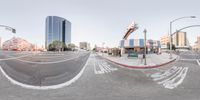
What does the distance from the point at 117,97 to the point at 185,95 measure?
10.1 feet

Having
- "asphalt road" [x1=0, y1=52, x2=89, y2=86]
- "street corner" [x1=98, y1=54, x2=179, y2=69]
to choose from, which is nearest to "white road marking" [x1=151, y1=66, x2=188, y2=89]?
"street corner" [x1=98, y1=54, x2=179, y2=69]

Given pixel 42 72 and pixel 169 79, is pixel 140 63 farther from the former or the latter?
pixel 42 72

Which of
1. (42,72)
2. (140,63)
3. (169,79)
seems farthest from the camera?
(140,63)

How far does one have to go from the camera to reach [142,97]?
6.98 metres

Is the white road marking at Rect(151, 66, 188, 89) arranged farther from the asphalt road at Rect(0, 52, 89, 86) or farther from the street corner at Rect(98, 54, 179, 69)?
the asphalt road at Rect(0, 52, 89, 86)

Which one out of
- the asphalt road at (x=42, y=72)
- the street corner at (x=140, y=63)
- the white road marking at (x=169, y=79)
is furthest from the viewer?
the street corner at (x=140, y=63)

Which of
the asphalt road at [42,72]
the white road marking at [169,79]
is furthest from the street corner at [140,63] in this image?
the asphalt road at [42,72]

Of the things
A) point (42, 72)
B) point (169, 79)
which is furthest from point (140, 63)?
point (42, 72)

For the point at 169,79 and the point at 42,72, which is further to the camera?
the point at 42,72

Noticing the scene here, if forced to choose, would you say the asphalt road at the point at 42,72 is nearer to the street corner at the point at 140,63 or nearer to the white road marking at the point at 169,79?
the street corner at the point at 140,63

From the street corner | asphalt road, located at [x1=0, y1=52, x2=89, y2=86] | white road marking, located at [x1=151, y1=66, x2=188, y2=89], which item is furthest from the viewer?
the street corner

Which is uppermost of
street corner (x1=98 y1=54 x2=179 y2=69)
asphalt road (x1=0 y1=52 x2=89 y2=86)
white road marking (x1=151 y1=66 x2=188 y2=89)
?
street corner (x1=98 y1=54 x2=179 y2=69)

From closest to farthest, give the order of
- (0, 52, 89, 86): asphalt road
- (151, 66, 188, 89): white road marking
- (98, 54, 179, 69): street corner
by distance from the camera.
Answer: (151, 66, 188, 89): white road marking
(0, 52, 89, 86): asphalt road
(98, 54, 179, 69): street corner

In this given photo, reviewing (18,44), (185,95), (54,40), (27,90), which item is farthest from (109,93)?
(18,44)
